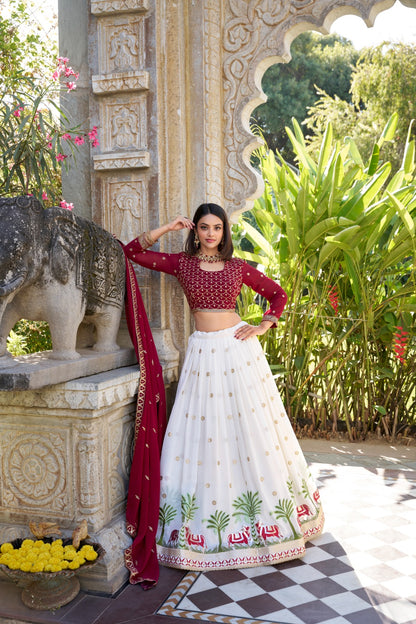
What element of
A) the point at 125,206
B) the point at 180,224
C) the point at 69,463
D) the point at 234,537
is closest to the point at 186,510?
the point at 234,537

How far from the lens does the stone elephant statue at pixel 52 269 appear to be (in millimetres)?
2145

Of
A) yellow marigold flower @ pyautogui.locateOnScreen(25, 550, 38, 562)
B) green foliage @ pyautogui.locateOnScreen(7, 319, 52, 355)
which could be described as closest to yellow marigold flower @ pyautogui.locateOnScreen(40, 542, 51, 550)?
yellow marigold flower @ pyautogui.locateOnScreen(25, 550, 38, 562)

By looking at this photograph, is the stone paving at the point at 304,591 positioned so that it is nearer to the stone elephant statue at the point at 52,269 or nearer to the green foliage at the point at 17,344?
the stone elephant statue at the point at 52,269

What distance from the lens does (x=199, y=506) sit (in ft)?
8.32

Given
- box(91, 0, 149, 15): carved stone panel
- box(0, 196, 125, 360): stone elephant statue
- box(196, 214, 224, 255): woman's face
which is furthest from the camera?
box(91, 0, 149, 15): carved stone panel

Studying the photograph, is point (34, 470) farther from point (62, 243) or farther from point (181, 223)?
point (181, 223)

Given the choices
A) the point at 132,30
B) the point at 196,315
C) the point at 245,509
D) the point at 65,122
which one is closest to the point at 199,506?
the point at 245,509

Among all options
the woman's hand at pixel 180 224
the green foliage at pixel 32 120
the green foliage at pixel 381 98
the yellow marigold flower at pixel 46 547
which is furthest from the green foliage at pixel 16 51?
the green foliage at pixel 381 98

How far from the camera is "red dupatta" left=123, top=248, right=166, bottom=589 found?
7.77 feet

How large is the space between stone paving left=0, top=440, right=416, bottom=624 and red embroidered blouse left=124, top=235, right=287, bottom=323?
113cm

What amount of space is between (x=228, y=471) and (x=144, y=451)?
369 mm

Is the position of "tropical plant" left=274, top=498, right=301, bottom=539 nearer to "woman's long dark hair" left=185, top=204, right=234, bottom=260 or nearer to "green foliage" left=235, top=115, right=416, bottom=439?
"woman's long dark hair" left=185, top=204, right=234, bottom=260

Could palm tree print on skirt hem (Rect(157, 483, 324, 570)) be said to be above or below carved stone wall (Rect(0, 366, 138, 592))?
below

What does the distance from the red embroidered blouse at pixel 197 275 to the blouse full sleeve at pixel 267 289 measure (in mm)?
47
